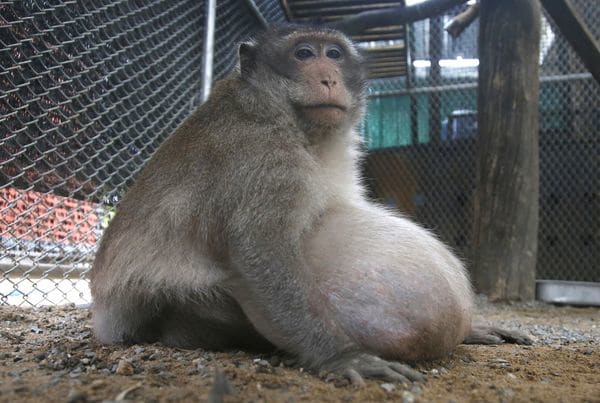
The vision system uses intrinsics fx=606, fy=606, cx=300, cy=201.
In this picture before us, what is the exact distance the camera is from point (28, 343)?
3.16 m

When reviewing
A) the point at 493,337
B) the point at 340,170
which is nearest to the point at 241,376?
the point at 340,170

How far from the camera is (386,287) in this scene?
2490 millimetres

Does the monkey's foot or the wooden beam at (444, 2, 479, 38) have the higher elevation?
the wooden beam at (444, 2, 479, 38)

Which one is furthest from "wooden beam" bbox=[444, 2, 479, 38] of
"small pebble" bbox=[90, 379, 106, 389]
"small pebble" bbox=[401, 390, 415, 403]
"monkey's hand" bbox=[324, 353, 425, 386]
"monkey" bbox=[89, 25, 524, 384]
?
"small pebble" bbox=[90, 379, 106, 389]

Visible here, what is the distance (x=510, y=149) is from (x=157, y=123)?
3350 millimetres

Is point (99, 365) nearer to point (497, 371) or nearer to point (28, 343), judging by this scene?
point (28, 343)

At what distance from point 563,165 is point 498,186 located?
2608 mm

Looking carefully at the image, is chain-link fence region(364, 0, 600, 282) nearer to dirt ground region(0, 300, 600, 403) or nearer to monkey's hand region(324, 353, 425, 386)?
dirt ground region(0, 300, 600, 403)

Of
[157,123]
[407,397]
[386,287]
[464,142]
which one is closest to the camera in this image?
[407,397]

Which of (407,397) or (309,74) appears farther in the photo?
(309,74)

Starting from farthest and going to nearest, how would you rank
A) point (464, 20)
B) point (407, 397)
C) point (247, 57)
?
point (464, 20)
point (247, 57)
point (407, 397)

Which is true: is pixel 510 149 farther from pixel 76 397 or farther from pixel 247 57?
pixel 76 397

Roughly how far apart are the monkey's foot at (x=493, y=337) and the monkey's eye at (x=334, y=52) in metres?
1.69

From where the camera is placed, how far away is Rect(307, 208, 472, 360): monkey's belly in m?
2.43
